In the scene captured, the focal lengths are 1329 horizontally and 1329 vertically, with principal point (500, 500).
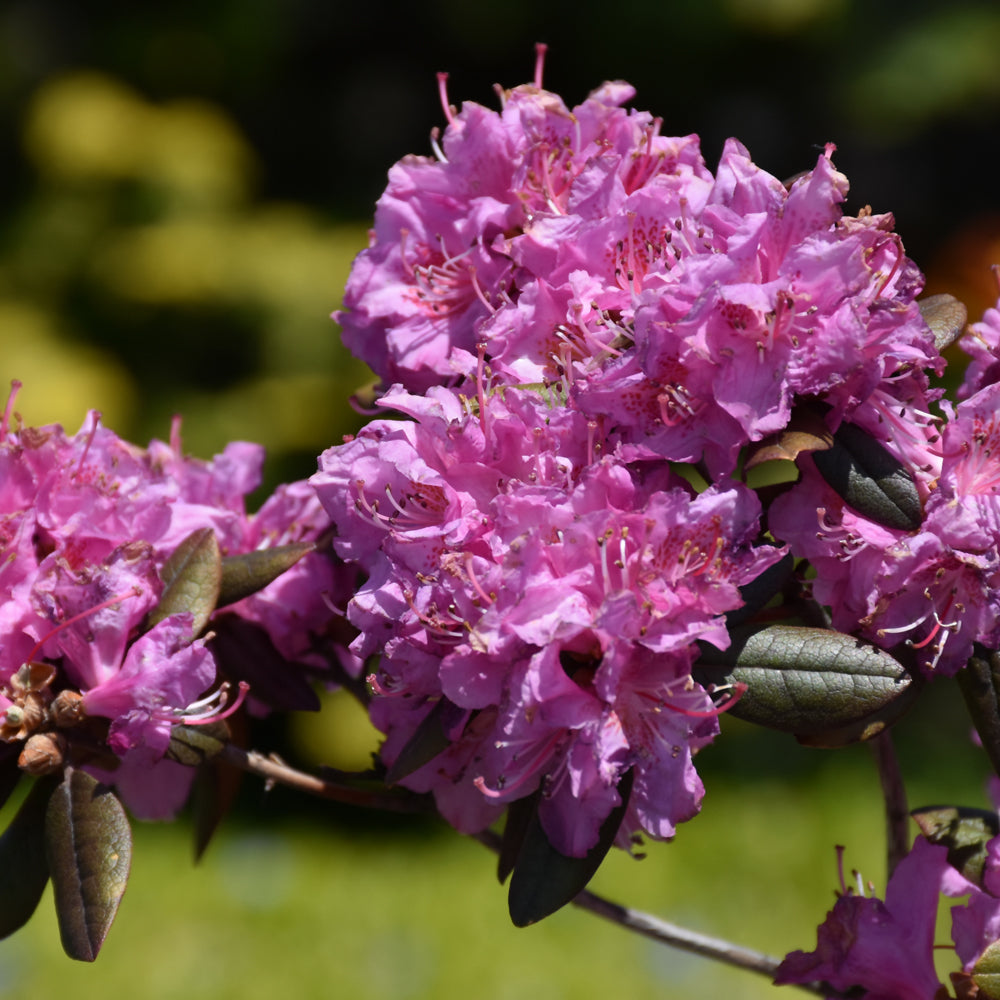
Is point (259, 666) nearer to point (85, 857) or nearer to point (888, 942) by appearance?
point (85, 857)

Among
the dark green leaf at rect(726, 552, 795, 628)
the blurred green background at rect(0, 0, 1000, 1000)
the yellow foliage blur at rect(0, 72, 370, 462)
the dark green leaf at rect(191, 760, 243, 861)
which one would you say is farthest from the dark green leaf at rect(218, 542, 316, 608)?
the yellow foliage blur at rect(0, 72, 370, 462)

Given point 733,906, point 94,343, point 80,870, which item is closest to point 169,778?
point 80,870

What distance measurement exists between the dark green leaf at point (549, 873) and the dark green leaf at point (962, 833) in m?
0.30

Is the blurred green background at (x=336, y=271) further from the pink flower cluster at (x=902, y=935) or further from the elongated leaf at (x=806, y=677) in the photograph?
the elongated leaf at (x=806, y=677)

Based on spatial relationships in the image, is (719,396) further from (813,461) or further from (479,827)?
(479,827)

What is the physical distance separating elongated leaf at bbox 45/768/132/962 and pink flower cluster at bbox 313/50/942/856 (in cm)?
23

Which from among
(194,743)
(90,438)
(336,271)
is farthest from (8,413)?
(336,271)

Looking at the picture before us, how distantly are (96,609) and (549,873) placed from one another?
0.39m

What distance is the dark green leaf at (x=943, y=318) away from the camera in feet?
3.32

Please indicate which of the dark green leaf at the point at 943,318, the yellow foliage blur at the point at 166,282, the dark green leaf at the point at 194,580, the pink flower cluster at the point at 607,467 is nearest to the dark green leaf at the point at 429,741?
the pink flower cluster at the point at 607,467

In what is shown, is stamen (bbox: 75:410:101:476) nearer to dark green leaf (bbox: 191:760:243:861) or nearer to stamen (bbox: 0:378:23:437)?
stamen (bbox: 0:378:23:437)

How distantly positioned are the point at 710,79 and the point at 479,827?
4.64 meters

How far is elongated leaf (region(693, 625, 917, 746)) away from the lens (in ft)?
2.97

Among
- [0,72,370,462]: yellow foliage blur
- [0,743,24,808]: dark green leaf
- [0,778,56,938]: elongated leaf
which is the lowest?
[0,778,56,938]: elongated leaf
